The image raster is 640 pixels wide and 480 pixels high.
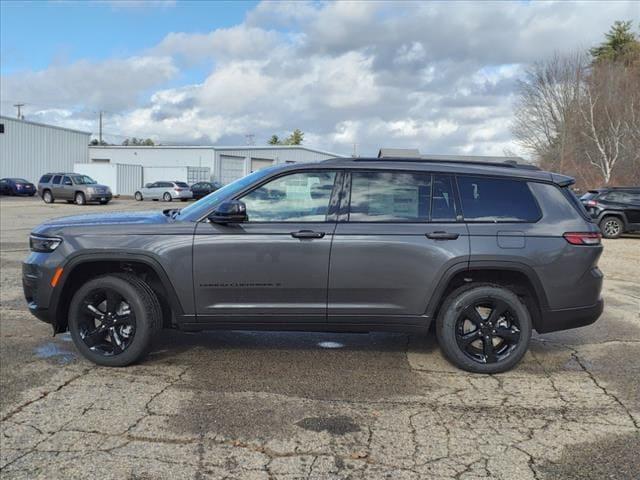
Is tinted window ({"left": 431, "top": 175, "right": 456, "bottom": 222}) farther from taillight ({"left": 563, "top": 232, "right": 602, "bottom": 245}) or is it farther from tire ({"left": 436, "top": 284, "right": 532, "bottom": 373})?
taillight ({"left": 563, "top": 232, "right": 602, "bottom": 245})

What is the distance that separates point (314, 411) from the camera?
13.0 feet

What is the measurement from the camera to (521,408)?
4062mm

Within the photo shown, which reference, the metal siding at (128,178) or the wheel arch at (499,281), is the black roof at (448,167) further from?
the metal siding at (128,178)

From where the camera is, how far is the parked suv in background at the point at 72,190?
3312cm

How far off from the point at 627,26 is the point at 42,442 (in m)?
57.6

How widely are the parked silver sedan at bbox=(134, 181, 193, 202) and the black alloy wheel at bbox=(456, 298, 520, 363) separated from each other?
122ft

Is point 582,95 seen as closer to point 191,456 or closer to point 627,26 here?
point 627,26

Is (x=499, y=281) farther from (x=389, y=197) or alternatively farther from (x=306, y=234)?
(x=306, y=234)

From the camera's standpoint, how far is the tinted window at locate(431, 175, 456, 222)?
4.69 metres

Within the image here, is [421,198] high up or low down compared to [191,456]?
up

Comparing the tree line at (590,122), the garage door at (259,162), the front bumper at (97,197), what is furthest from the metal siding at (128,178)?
the tree line at (590,122)

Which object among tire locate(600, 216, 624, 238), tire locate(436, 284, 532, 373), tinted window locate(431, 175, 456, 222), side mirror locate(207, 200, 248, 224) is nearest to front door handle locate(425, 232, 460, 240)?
tinted window locate(431, 175, 456, 222)

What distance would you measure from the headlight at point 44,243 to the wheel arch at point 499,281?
3173 mm

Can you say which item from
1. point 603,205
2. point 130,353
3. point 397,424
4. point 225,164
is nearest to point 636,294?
point 397,424
